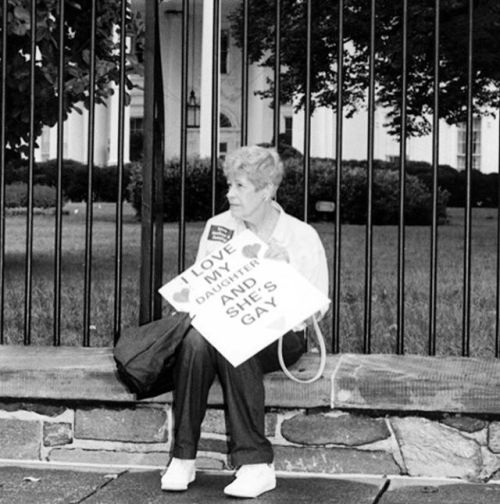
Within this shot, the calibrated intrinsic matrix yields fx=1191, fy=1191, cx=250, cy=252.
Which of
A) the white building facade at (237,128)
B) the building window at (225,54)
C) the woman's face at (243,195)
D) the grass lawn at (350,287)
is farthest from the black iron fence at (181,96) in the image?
the building window at (225,54)

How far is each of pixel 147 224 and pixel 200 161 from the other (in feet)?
48.2

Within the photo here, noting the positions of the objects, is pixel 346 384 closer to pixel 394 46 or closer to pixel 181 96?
pixel 181 96

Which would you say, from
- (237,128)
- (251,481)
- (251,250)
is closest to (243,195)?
(251,250)

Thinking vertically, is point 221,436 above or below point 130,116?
below

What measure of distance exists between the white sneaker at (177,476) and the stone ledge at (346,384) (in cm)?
33

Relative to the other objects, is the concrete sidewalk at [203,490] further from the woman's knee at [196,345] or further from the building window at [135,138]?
the building window at [135,138]

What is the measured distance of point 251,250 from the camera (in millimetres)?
4492

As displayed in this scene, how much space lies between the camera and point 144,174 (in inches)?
195

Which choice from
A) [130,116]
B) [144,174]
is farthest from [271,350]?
[130,116]

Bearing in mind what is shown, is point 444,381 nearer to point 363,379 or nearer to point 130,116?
point 363,379

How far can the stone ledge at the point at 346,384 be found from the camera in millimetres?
4477

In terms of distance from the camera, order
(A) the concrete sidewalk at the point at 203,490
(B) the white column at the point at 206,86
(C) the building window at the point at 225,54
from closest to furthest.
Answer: (A) the concrete sidewalk at the point at 203,490 → (B) the white column at the point at 206,86 → (C) the building window at the point at 225,54

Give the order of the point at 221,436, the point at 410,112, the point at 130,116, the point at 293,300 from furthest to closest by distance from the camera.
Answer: the point at 130,116 < the point at 410,112 < the point at 221,436 < the point at 293,300

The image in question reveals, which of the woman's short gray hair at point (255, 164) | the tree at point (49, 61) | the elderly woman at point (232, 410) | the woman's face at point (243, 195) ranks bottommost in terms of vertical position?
the elderly woman at point (232, 410)
